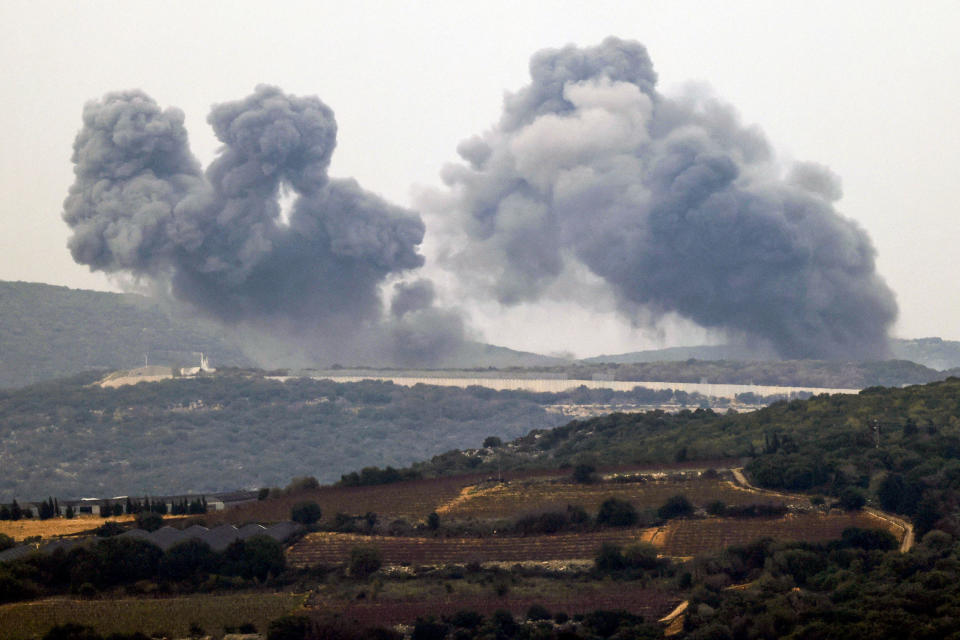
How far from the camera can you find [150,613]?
153 ft

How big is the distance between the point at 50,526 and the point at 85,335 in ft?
Answer: 362

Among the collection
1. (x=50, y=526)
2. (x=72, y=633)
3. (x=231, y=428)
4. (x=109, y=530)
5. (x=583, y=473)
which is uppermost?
(x=231, y=428)

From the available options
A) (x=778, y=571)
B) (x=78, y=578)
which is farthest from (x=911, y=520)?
(x=78, y=578)

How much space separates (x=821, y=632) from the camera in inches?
1446

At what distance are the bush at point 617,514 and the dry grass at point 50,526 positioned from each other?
1924 centimetres

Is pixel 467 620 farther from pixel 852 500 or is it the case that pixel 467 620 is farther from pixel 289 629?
pixel 852 500

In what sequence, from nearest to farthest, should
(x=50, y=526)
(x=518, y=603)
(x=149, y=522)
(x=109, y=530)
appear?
(x=518, y=603) → (x=109, y=530) → (x=149, y=522) → (x=50, y=526)

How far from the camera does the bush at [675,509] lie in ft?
182

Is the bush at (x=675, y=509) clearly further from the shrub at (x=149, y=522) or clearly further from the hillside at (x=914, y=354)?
the hillside at (x=914, y=354)

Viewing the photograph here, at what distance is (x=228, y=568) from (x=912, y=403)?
33.6 metres

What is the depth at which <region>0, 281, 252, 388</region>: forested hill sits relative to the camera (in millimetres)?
161875

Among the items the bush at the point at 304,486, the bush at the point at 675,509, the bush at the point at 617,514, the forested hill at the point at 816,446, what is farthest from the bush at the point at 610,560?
the bush at the point at 304,486

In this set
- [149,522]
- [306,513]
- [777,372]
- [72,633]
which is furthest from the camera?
[777,372]

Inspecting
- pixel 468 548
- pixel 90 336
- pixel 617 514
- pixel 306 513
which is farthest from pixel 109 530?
pixel 90 336
